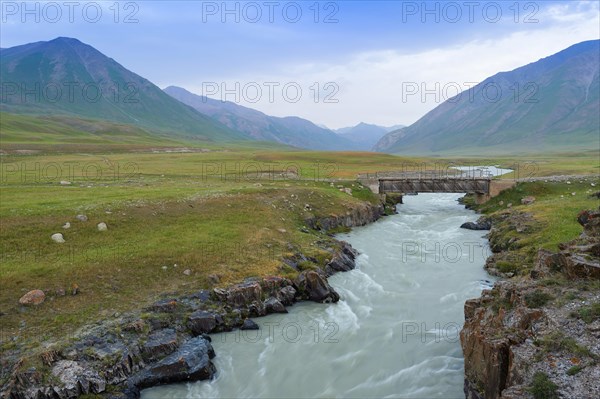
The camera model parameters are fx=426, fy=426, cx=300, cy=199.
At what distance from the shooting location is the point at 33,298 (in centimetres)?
2364

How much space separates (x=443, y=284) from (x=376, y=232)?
19613mm

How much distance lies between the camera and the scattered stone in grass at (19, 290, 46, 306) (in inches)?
921

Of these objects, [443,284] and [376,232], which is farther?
[376,232]

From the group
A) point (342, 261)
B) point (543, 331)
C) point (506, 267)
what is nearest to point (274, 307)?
point (342, 261)

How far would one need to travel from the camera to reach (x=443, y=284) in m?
33.0

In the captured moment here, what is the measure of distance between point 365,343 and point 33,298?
18720 mm

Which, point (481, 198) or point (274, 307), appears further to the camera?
point (481, 198)

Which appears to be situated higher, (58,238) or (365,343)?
(58,238)

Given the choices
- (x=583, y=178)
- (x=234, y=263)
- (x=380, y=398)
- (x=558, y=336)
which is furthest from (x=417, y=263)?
(x=583, y=178)

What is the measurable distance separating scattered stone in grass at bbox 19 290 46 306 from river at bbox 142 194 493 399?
905 centimetres

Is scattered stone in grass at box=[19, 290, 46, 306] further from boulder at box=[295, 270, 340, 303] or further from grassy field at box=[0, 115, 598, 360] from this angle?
boulder at box=[295, 270, 340, 303]

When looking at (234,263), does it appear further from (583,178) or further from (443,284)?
(583,178)

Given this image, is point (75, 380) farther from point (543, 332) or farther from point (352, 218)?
point (352, 218)

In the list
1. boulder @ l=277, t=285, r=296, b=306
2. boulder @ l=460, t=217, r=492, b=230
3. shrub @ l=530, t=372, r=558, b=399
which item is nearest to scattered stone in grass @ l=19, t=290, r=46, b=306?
boulder @ l=277, t=285, r=296, b=306
